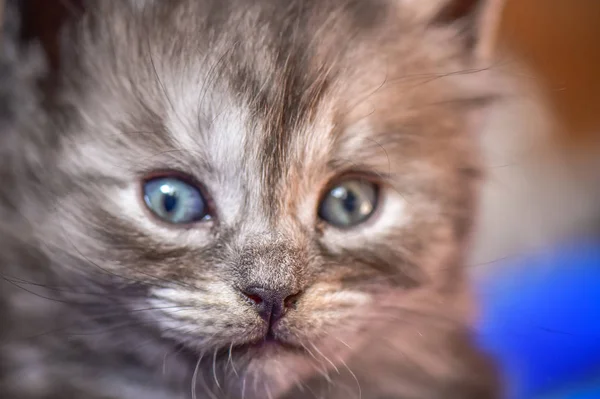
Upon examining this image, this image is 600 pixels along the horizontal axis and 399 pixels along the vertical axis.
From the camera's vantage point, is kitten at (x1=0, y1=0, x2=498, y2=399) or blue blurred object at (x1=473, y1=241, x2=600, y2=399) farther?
blue blurred object at (x1=473, y1=241, x2=600, y2=399)

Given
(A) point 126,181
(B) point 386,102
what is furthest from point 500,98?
(A) point 126,181

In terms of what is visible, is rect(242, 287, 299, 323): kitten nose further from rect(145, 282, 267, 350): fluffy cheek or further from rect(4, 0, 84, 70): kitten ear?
rect(4, 0, 84, 70): kitten ear

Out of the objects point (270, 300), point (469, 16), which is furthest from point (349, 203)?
point (469, 16)

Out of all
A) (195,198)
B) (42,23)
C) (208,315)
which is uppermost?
(42,23)

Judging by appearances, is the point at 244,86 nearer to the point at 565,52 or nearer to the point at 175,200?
the point at 175,200

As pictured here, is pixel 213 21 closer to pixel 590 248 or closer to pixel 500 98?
pixel 500 98

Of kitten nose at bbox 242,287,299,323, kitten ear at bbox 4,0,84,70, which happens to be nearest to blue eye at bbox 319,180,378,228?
kitten nose at bbox 242,287,299,323
